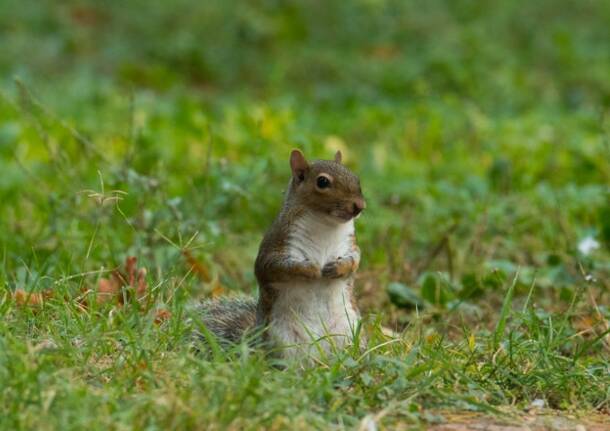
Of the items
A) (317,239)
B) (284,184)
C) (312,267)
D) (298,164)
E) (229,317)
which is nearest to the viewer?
(312,267)

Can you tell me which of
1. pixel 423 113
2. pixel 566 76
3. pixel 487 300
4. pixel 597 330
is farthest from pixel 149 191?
pixel 566 76

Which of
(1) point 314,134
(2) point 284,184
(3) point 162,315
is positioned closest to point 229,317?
(3) point 162,315

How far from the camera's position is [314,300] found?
4348 mm

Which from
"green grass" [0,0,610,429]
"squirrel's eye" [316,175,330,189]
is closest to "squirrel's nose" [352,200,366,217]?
"squirrel's eye" [316,175,330,189]

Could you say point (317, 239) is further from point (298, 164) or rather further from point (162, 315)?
point (162, 315)

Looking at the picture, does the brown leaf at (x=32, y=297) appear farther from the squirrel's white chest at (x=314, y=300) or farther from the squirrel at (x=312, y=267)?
the squirrel's white chest at (x=314, y=300)

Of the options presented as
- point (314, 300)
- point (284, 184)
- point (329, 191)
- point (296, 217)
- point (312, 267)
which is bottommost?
point (284, 184)

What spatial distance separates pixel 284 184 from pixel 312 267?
3.25 metres

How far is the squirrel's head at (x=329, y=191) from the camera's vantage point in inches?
171

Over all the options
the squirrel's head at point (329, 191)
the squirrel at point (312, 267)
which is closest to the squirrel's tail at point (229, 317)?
the squirrel at point (312, 267)

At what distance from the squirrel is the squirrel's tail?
102mm

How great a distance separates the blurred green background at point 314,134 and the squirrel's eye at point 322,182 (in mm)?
597

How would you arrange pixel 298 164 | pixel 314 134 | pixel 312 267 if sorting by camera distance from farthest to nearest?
pixel 314 134
pixel 298 164
pixel 312 267

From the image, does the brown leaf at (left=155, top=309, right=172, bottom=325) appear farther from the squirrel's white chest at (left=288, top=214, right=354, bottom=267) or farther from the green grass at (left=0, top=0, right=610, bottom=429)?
the squirrel's white chest at (left=288, top=214, right=354, bottom=267)
